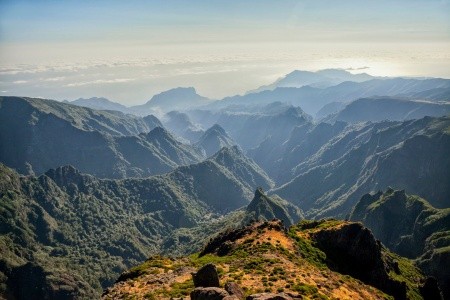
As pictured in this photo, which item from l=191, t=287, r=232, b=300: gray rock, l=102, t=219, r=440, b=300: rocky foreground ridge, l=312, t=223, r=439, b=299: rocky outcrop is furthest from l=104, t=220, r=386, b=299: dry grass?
l=191, t=287, r=232, b=300: gray rock

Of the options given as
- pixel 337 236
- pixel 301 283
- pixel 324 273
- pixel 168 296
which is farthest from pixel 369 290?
pixel 168 296

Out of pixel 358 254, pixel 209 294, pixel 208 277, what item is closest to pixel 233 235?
pixel 358 254

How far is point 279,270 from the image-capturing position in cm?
7081

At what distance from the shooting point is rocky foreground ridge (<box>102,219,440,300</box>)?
198 ft

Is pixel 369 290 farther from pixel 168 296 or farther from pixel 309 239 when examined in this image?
pixel 168 296

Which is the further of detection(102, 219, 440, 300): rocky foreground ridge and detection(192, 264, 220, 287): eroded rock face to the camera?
detection(102, 219, 440, 300): rocky foreground ridge

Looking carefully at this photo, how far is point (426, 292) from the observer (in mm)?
112750

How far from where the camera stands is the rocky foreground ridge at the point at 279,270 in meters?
60.4

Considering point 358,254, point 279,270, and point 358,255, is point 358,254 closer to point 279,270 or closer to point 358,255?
point 358,255

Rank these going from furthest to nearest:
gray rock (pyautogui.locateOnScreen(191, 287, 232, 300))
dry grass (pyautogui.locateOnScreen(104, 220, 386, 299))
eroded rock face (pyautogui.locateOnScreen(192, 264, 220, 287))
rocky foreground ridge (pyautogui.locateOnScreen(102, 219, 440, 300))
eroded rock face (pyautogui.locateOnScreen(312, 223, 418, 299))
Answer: eroded rock face (pyautogui.locateOnScreen(312, 223, 418, 299)) < dry grass (pyautogui.locateOnScreen(104, 220, 386, 299)) < rocky foreground ridge (pyautogui.locateOnScreen(102, 219, 440, 300)) < eroded rock face (pyautogui.locateOnScreen(192, 264, 220, 287)) < gray rock (pyautogui.locateOnScreen(191, 287, 232, 300))

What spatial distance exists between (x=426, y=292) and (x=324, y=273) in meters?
51.7

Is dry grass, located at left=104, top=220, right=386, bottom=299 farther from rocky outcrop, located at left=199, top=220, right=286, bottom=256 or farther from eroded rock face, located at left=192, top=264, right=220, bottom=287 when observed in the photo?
rocky outcrop, located at left=199, top=220, right=286, bottom=256

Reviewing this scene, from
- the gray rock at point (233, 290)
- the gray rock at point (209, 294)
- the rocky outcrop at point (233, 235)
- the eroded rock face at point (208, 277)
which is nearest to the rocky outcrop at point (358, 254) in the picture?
the rocky outcrop at point (233, 235)

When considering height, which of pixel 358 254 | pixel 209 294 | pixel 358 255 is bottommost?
pixel 358 255
